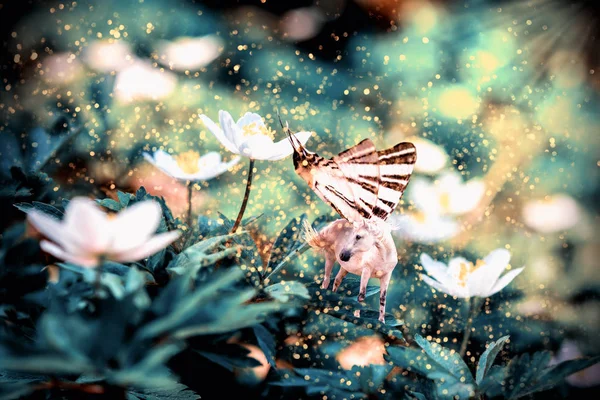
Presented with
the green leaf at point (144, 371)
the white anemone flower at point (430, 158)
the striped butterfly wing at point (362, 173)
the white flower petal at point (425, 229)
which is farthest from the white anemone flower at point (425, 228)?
the green leaf at point (144, 371)

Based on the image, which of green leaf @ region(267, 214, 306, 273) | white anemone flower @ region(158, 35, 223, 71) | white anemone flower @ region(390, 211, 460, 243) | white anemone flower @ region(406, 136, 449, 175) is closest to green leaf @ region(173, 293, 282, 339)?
green leaf @ region(267, 214, 306, 273)

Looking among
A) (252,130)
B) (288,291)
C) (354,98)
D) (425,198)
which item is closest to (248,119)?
(252,130)

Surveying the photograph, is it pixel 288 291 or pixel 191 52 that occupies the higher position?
pixel 191 52

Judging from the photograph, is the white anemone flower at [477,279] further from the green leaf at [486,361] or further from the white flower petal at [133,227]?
the white flower petal at [133,227]

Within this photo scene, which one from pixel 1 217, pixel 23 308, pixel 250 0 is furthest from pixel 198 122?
pixel 23 308

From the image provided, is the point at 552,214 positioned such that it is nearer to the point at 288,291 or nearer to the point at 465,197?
the point at 465,197

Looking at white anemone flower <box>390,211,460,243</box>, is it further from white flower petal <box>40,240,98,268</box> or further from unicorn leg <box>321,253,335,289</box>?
white flower petal <box>40,240,98,268</box>

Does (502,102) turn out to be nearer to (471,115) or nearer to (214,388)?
(471,115)
